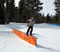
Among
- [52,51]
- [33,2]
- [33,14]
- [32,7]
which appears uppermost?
[33,2]

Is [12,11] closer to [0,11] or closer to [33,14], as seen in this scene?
[0,11]

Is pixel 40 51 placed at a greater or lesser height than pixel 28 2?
lesser

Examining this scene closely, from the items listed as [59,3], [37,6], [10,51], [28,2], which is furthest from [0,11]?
[10,51]

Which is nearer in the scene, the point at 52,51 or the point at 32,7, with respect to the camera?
the point at 52,51

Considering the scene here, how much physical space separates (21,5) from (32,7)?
1761cm

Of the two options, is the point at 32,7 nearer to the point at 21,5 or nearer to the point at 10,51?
the point at 21,5

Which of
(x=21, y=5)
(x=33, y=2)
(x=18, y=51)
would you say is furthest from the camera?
(x=21, y=5)

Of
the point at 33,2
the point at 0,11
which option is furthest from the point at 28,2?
the point at 0,11

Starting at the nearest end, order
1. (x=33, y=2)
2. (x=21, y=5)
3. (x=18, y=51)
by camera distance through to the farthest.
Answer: (x=18, y=51), (x=33, y=2), (x=21, y=5)

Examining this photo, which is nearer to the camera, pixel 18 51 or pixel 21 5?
pixel 18 51

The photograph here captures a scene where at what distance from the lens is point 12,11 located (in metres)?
55.6

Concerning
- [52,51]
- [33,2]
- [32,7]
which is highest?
[33,2]

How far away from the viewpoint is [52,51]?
5.61 m

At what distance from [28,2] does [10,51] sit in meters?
37.9
